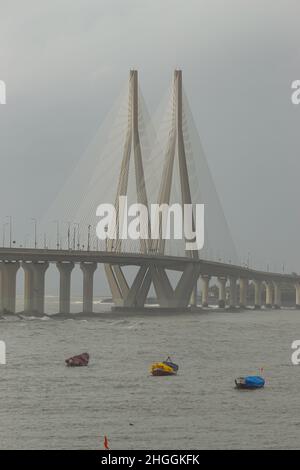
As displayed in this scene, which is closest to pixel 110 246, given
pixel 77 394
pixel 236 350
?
pixel 236 350

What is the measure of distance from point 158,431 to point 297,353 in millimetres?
35306

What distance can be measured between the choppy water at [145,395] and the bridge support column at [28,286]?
31.7 metres

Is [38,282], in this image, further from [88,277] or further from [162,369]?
[162,369]

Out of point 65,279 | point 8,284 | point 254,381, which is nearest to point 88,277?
point 65,279

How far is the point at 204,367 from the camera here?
2502 inches

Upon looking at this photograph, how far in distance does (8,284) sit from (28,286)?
13.5 feet

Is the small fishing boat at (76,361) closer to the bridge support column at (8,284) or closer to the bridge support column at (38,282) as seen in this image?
the bridge support column at (8,284)

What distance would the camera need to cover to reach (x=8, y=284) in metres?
117

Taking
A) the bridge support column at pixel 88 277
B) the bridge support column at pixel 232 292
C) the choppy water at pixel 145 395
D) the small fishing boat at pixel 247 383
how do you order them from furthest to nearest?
the bridge support column at pixel 232 292
the bridge support column at pixel 88 277
the small fishing boat at pixel 247 383
the choppy water at pixel 145 395

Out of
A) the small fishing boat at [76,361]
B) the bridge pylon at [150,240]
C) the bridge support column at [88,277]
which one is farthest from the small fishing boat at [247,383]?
the bridge support column at [88,277]

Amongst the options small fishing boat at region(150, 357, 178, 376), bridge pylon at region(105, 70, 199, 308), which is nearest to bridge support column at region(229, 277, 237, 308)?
bridge pylon at region(105, 70, 199, 308)

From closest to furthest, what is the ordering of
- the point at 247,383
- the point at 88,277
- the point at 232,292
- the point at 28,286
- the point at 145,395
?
the point at 145,395
the point at 247,383
the point at 28,286
the point at 88,277
the point at 232,292

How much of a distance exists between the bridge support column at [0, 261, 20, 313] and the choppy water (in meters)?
28.3

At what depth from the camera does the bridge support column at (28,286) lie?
12025 cm
